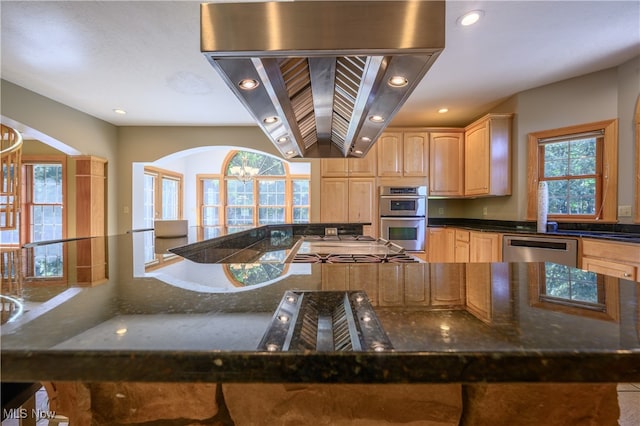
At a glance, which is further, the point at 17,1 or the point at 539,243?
the point at 539,243

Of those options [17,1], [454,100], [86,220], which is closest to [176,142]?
[86,220]

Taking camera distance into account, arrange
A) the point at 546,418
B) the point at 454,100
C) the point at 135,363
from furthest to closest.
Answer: the point at 454,100 → the point at 546,418 → the point at 135,363

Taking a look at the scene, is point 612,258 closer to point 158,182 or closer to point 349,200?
point 349,200

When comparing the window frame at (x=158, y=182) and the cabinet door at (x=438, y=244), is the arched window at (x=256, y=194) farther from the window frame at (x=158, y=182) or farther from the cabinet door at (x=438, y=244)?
the cabinet door at (x=438, y=244)

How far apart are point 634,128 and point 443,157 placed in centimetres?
189

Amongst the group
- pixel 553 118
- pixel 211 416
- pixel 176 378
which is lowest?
pixel 211 416

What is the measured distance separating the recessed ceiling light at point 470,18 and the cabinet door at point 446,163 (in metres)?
2.22

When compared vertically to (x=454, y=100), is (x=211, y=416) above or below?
below

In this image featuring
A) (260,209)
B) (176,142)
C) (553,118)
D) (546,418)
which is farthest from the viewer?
(260,209)

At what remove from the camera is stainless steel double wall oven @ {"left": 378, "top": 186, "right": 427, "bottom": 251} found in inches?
159

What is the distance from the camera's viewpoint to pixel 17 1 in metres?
1.84

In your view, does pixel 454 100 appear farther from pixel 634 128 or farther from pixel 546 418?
pixel 546 418

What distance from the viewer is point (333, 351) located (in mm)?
351

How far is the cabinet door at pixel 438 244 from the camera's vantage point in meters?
4.14
